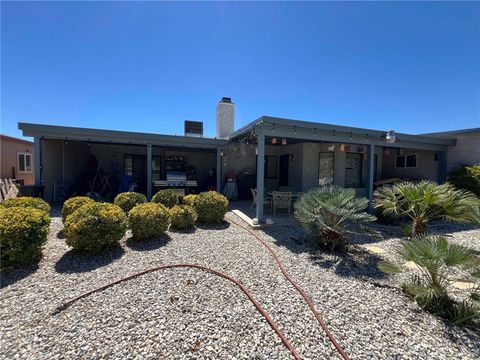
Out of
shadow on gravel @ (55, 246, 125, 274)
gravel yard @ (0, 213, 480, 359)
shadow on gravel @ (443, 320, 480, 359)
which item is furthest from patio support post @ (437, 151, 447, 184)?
shadow on gravel @ (55, 246, 125, 274)

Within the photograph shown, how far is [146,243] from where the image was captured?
4.98 m

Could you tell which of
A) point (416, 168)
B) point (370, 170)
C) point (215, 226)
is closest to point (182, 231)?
point (215, 226)

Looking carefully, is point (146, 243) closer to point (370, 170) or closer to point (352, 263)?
point (352, 263)

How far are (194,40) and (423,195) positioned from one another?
8169 millimetres

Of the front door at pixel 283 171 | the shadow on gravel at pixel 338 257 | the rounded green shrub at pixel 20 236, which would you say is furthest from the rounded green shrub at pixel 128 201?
the front door at pixel 283 171

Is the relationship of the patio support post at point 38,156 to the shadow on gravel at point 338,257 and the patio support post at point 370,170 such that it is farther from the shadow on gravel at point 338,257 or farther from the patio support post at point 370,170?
the patio support post at point 370,170

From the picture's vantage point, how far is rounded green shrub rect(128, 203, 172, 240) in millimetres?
4969

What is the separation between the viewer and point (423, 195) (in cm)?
469

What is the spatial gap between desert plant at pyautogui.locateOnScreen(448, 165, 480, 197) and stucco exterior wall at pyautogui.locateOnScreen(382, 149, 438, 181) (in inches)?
42.2

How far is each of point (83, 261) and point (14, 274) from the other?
916 millimetres

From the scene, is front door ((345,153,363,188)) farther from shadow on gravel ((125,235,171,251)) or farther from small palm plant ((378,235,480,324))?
shadow on gravel ((125,235,171,251))

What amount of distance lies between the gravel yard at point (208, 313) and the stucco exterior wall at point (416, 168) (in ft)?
29.9

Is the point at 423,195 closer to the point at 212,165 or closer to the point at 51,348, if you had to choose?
the point at 51,348

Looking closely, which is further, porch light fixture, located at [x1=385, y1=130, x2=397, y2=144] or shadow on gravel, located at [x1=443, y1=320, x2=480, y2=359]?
porch light fixture, located at [x1=385, y1=130, x2=397, y2=144]
